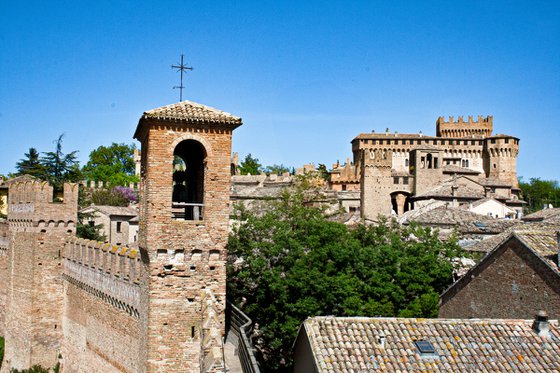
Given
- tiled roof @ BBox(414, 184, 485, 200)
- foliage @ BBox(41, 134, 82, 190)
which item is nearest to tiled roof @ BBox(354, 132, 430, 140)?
tiled roof @ BBox(414, 184, 485, 200)

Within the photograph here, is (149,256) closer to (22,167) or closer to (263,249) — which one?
(263,249)

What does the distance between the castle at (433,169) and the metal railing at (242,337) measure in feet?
95.4

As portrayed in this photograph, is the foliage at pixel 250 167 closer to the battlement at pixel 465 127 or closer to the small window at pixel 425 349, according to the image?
the battlement at pixel 465 127

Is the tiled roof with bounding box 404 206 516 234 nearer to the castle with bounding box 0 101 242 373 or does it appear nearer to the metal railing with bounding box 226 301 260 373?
the metal railing with bounding box 226 301 260 373

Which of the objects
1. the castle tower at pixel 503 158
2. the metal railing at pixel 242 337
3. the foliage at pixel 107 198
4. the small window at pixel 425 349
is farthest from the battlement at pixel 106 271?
the castle tower at pixel 503 158

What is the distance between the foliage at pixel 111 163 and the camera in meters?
84.9

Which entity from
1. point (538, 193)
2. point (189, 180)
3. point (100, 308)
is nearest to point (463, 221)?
point (189, 180)

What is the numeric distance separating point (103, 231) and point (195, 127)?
31.8m

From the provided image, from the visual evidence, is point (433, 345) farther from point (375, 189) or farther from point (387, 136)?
point (387, 136)

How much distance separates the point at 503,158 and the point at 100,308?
77.6 metres

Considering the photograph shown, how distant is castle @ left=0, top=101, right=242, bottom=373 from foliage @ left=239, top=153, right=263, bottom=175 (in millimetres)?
76309

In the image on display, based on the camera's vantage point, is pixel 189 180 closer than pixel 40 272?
Yes

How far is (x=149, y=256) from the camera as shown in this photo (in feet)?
46.5

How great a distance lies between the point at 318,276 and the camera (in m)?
20.8
